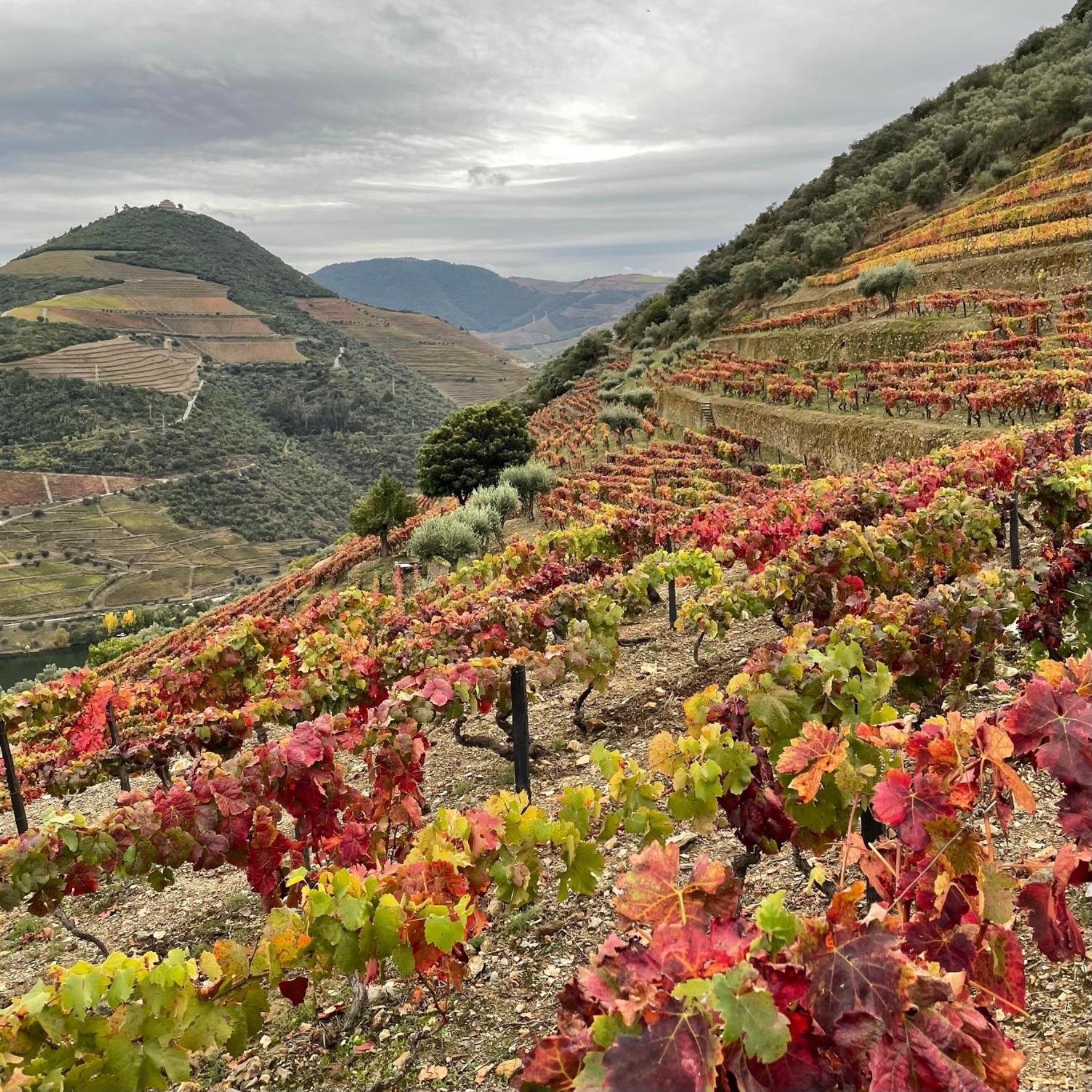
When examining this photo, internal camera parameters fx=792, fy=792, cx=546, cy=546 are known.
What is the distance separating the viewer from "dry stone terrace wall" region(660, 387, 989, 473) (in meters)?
19.8

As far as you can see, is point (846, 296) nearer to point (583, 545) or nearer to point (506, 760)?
point (583, 545)

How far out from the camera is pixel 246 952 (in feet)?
9.42

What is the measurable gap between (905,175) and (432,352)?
13288 centimetres

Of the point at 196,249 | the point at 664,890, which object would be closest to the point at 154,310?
the point at 196,249

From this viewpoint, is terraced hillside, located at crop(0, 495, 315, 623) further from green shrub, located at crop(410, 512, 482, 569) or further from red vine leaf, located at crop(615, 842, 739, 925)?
red vine leaf, located at crop(615, 842, 739, 925)

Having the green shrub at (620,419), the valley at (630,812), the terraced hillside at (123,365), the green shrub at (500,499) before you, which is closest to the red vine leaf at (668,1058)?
the valley at (630,812)

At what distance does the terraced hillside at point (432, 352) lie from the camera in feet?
523

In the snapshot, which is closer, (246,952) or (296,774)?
(246,952)

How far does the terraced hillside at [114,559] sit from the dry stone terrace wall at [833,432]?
173 ft

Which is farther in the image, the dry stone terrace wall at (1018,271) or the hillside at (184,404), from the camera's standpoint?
the hillside at (184,404)

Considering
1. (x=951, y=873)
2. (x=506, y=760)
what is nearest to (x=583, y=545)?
(x=506, y=760)

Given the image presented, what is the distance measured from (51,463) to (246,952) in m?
100

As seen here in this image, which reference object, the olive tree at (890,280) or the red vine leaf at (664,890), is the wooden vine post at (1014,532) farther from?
the olive tree at (890,280)

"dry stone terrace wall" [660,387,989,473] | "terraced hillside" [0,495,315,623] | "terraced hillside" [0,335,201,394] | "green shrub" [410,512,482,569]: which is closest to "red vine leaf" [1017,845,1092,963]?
"dry stone terrace wall" [660,387,989,473]
